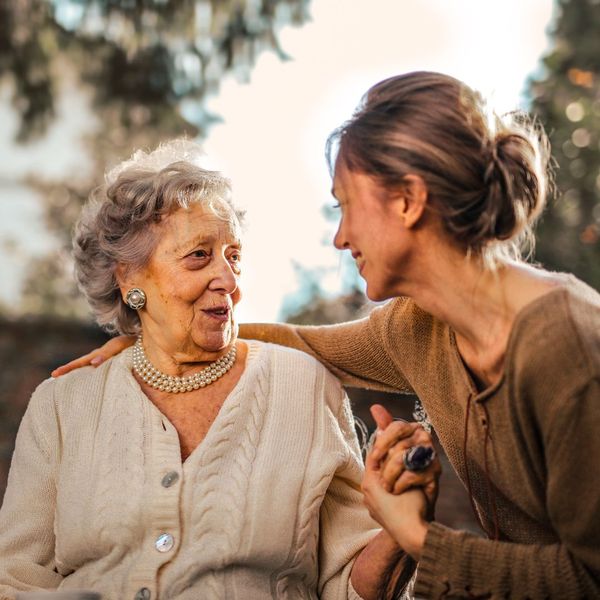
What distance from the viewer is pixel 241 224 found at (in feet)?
9.78

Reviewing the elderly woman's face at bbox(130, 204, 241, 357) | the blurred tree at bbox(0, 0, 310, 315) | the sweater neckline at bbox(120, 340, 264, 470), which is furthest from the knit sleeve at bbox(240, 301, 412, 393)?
the blurred tree at bbox(0, 0, 310, 315)

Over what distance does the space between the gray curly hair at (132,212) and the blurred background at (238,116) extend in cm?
153

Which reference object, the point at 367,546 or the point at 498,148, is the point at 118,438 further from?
the point at 498,148

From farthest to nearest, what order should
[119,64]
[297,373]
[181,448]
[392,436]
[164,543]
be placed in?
[119,64] → [297,373] → [181,448] → [164,543] → [392,436]

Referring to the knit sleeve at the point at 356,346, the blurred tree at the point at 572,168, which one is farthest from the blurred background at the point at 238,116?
the knit sleeve at the point at 356,346

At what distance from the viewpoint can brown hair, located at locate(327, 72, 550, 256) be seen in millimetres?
2158

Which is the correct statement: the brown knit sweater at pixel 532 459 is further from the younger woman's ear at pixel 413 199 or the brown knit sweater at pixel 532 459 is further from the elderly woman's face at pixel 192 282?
the elderly woman's face at pixel 192 282

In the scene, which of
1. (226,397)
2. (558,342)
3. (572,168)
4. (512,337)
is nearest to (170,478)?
(226,397)

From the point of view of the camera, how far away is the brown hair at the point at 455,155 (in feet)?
7.08

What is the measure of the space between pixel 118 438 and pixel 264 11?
12.3ft

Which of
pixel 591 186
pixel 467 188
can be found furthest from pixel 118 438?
pixel 591 186

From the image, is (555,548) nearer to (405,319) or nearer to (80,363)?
(405,319)

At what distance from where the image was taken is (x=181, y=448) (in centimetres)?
270

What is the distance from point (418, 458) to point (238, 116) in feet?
13.3
